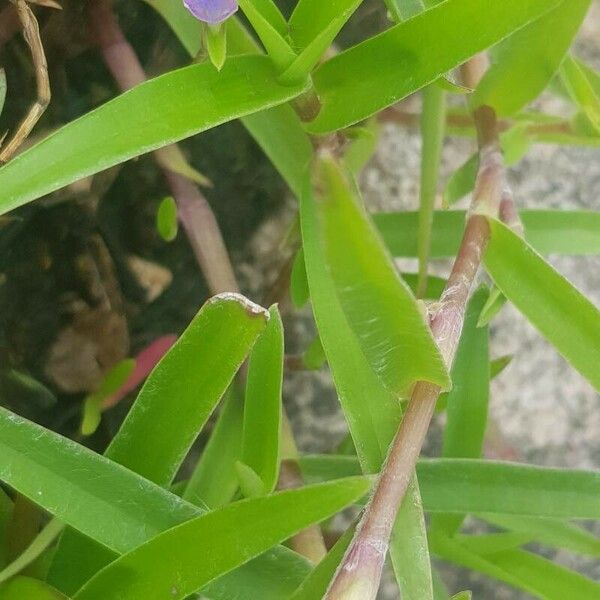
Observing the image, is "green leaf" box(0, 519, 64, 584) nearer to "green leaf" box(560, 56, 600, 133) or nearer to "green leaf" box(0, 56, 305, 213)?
"green leaf" box(0, 56, 305, 213)

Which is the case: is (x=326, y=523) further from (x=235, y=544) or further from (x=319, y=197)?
(x=319, y=197)

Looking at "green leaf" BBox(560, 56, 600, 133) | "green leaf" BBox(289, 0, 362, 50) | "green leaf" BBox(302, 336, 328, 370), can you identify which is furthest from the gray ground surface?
"green leaf" BBox(289, 0, 362, 50)

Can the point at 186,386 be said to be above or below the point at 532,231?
below

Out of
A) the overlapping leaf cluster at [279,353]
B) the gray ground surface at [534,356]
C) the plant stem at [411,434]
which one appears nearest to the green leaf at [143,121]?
the overlapping leaf cluster at [279,353]

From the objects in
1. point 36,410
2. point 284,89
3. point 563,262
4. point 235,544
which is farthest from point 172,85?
point 563,262

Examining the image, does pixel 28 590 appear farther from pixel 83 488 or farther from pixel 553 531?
pixel 553 531

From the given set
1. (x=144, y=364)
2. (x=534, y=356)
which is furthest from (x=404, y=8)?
(x=534, y=356)

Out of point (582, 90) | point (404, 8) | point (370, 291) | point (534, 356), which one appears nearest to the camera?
point (370, 291)
